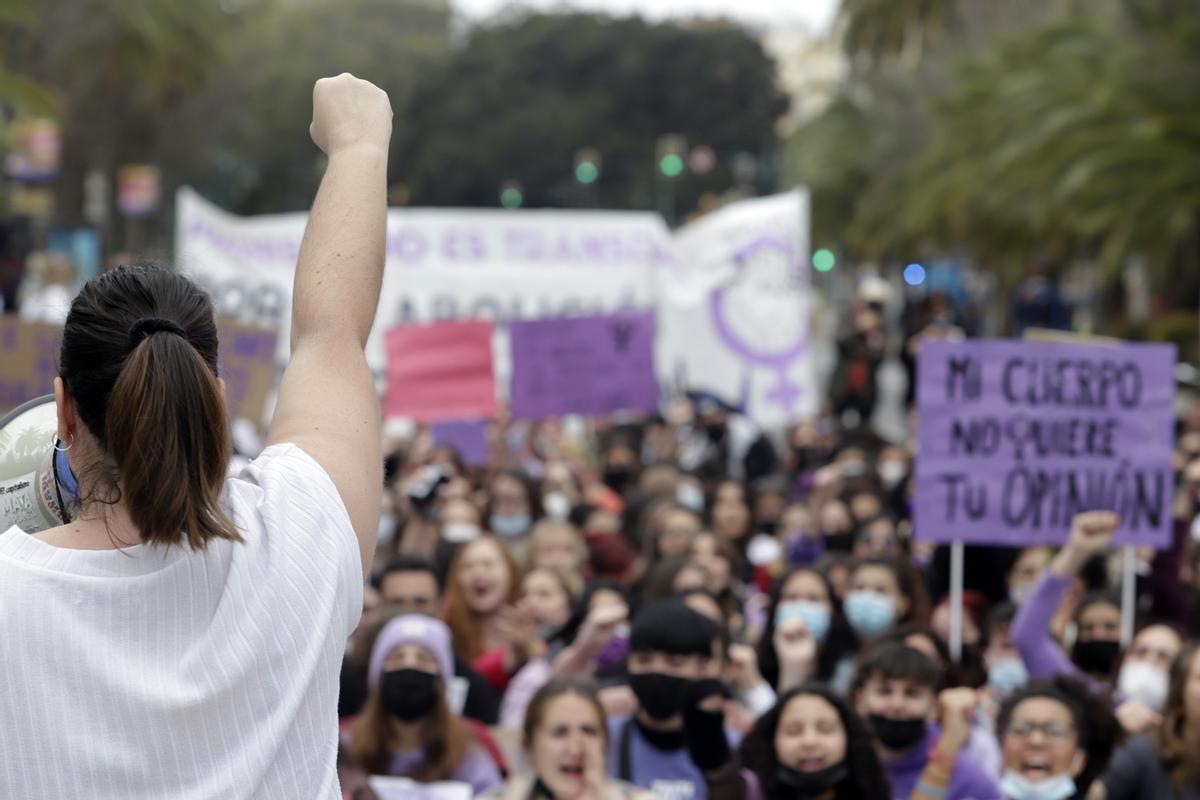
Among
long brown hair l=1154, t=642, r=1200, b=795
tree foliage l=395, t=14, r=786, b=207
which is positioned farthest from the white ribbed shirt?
tree foliage l=395, t=14, r=786, b=207

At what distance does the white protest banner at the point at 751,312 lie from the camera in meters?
14.8

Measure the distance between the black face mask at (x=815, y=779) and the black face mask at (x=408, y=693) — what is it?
1037 mm

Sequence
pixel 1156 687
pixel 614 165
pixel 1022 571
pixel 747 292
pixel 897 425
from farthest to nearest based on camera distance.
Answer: pixel 614 165
pixel 897 425
pixel 747 292
pixel 1022 571
pixel 1156 687

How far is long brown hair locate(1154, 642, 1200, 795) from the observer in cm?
489

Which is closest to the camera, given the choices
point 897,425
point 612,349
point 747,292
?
point 612,349

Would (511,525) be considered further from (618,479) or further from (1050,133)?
(1050,133)

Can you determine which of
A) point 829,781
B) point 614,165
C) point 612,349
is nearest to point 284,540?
point 829,781

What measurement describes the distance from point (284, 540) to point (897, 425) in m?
24.5

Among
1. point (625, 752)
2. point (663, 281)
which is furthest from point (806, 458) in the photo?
point (625, 752)

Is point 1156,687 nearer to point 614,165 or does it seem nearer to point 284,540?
point 284,540

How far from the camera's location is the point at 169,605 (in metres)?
1.81

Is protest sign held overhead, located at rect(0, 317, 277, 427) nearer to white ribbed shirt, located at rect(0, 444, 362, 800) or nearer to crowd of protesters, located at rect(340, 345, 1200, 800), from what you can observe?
crowd of protesters, located at rect(340, 345, 1200, 800)

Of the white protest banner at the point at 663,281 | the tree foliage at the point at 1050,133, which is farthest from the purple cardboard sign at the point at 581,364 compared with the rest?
the tree foliage at the point at 1050,133

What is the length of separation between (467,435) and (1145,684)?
6753mm
